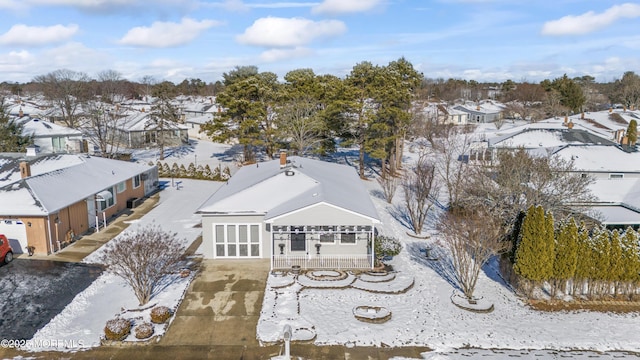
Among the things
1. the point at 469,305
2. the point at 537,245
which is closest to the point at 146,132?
the point at 469,305

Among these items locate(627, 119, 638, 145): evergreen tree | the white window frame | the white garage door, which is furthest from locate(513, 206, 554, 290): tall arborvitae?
locate(627, 119, 638, 145): evergreen tree

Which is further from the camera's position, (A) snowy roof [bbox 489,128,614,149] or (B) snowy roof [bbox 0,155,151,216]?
(A) snowy roof [bbox 489,128,614,149]

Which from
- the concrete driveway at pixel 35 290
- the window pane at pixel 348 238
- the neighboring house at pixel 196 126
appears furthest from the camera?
the neighboring house at pixel 196 126

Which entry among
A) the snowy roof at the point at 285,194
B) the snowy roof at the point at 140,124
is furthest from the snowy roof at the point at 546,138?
the snowy roof at the point at 140,124

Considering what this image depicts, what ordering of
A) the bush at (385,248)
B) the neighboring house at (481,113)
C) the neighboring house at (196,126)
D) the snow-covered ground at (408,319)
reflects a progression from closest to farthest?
the snow-covered ground at (408,319) → the bush at (385,248) → the neighboring house at (196,126) → the neighboring house at (481,113)

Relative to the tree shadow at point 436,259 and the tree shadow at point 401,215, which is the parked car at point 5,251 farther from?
the tree shadow at point 401,215

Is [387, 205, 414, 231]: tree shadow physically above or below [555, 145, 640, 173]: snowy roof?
below

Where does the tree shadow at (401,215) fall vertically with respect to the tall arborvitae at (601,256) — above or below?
below

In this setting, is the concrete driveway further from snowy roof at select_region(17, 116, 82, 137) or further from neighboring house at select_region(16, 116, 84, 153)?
snowy roof at select_region(17, 116, 82, 137)
